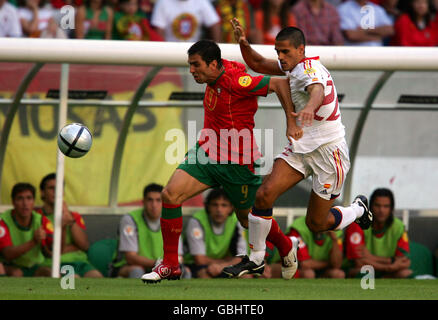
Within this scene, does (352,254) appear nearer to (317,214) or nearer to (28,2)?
(317,214)

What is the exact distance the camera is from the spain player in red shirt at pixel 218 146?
22.5 ft

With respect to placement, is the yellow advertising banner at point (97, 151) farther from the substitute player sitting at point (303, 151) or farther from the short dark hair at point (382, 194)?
the substitute player sitting at point (303, 151)

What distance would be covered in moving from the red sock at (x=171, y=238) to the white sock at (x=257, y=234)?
56 centimetres

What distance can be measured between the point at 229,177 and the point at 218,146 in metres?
0.26

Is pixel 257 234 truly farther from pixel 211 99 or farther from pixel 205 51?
pixel 205 51

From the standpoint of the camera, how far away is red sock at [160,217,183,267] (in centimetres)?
693

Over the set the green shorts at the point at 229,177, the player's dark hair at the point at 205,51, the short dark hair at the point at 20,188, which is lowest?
the green shorts at the point at 229,177

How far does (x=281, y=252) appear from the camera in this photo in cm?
747

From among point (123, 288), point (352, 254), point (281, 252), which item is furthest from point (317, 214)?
point (352, 254)

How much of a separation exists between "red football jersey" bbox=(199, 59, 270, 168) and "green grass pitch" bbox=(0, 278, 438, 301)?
1056 millimetres

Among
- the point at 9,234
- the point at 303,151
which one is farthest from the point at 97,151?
the point at 303,151

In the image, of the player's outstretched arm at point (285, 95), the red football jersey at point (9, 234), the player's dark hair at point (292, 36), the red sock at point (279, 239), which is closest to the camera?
the player's outstretched arm at point (285, 95)

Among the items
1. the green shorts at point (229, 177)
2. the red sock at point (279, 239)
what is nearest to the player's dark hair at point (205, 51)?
the green shorts at point (229, 177)

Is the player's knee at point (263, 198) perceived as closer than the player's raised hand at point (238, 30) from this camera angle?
Yes
